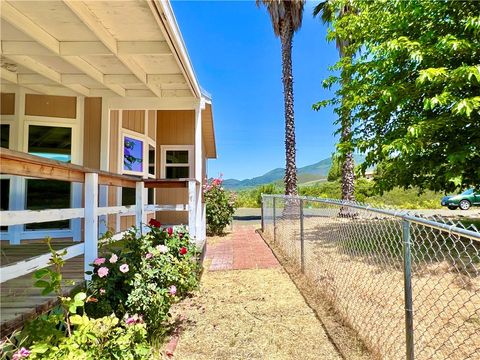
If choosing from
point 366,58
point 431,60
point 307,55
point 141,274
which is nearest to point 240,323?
point 141,274

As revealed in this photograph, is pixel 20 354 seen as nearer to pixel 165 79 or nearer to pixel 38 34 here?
pixel 38 34

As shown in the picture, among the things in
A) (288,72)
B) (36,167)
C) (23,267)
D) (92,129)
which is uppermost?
(288,72)

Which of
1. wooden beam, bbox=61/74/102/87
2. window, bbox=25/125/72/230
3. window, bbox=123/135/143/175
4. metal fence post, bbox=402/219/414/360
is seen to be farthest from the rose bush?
window, bbox=123/135/143/175

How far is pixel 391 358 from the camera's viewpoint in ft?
8.43

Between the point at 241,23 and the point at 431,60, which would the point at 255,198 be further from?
the point at 431,60

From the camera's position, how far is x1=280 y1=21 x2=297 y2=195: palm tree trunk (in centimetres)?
1195

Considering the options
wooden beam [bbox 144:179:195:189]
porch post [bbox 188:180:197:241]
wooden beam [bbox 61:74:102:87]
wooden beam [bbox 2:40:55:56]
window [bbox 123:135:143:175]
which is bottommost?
porch post [bbox 188:180:197:241]

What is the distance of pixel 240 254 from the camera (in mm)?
7195

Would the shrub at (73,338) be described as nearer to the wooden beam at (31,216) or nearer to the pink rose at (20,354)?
the pink rose at (20,354)

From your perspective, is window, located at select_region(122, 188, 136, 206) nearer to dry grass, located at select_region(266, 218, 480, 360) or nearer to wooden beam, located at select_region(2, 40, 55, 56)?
wooden beam, located at select_region(2, 40, 55, 56)

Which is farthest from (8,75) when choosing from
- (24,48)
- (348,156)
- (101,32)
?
(348,156)

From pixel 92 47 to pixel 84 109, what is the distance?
2.37 meters

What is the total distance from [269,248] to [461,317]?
464 centimetres

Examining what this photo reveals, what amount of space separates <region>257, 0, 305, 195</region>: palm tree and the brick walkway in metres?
3.13
